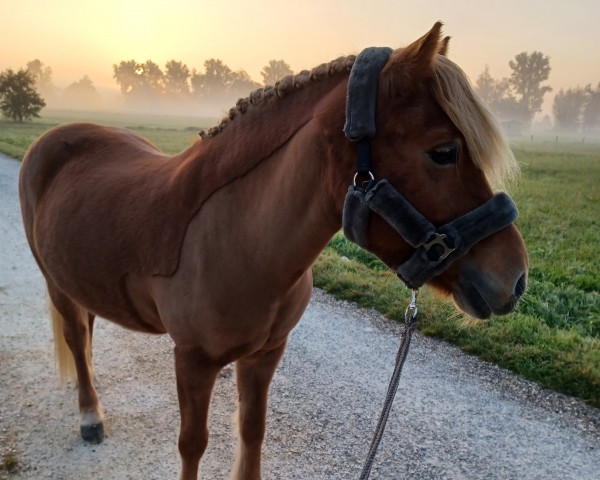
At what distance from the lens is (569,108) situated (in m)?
141

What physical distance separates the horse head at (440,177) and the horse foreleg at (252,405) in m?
1.18

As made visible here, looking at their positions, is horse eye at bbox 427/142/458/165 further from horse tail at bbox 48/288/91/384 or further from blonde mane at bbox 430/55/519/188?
horse tail at bbox 48/288/91/384

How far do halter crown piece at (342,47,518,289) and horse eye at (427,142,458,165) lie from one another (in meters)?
0.15

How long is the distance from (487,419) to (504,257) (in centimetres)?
233

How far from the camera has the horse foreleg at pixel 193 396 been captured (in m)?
2.11

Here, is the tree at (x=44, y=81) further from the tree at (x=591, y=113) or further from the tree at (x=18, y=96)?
the tree at (x=591, y=113)

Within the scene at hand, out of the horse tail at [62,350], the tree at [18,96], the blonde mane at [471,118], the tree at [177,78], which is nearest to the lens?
the blonde mane at [471,118]

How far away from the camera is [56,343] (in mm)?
3529

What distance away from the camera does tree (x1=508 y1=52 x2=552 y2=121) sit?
106125mm

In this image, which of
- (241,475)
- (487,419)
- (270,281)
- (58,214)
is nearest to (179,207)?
(270,281)

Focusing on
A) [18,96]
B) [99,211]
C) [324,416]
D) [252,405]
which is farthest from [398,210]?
[18,96]

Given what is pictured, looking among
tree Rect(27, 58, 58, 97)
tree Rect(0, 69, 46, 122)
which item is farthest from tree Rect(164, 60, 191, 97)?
tree Rect(0, 69, 46, 122)

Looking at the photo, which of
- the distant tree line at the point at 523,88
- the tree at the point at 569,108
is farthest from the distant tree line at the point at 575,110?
the distant tree line at the point at 523,88

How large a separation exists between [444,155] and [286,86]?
0.66 m
